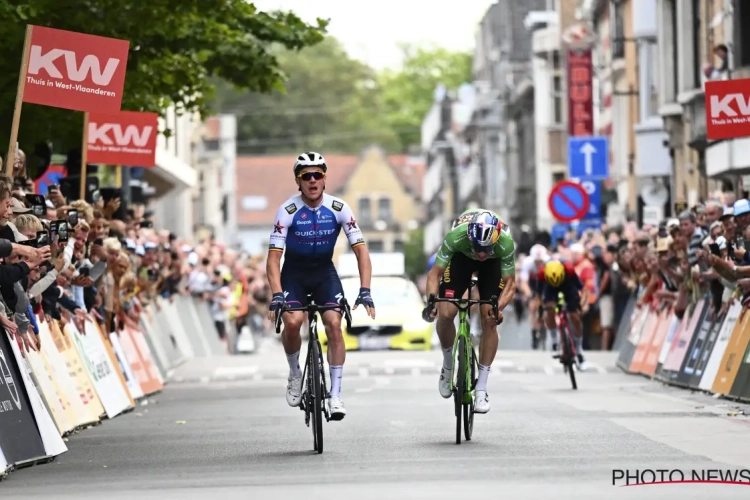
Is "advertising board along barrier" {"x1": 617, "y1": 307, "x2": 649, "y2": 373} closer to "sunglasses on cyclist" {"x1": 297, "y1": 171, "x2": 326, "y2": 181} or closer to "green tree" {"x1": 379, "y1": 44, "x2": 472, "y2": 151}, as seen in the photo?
"sunglasses on cyclist" {"x1": 297, "y1": 171, "x2": 326, "y2": 181}

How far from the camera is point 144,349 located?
25891 mm

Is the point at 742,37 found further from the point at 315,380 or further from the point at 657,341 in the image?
the point at 315,380

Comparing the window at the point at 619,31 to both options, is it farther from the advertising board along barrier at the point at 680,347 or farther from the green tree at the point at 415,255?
the green tree at the point at 415,255

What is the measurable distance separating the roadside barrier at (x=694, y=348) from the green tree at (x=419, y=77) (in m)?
109

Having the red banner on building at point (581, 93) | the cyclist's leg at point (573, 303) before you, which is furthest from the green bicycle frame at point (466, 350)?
the red banner on building at point (581, 93)

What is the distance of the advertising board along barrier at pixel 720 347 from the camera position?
21516 millimetres

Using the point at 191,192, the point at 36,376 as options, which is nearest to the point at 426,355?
the point at 36,376

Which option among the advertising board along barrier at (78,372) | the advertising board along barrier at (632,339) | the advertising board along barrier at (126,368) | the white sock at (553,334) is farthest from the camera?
the advertising board along barrier at (632,339)

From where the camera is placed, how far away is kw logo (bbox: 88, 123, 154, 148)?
2575cm

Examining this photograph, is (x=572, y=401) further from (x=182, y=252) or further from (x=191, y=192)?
(x=191, y=192)

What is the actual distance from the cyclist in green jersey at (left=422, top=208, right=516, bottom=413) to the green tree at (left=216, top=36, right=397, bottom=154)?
107 metres

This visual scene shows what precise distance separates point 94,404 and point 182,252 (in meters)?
16.9

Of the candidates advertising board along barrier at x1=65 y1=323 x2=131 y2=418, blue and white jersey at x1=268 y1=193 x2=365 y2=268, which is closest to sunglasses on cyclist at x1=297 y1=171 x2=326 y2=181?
blue and white jersey at x1=268 y1=193 x2=365 y2=268

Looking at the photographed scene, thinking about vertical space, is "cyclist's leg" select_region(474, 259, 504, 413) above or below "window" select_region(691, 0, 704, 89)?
below
